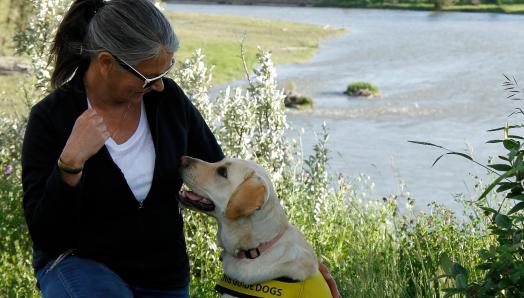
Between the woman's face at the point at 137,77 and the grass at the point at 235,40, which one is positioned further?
the grass at the point at 235,40

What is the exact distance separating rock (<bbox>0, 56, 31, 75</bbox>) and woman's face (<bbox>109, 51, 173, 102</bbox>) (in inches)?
611

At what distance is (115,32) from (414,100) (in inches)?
733

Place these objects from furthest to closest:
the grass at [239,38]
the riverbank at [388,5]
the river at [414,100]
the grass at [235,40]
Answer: the riverbank at [388,5], the grass at [239,38], the grass at [235,40], the river at [414,100]

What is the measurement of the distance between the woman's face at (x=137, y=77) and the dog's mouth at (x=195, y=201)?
50 cm

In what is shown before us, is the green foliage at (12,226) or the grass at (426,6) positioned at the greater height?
the green foliage at (12,226)

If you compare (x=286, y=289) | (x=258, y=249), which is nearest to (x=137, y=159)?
(x=258, y=249)

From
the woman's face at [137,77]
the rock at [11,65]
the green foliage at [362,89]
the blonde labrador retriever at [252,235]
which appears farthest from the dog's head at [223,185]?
the green foliage at [362,89]

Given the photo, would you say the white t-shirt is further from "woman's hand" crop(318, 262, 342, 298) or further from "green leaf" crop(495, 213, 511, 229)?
"green leaf" crop(495, 213, 511, 229)

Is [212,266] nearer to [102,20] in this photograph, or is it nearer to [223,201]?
[223,201]

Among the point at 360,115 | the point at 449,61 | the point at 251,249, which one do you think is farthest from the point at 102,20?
the point at 449,61

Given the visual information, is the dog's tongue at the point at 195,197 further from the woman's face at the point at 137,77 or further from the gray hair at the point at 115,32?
the gray hair at the point at 115,32

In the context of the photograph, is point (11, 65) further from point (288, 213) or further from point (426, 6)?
point (426, 6)

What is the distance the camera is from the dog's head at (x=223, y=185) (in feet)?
12.2

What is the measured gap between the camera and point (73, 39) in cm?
370
